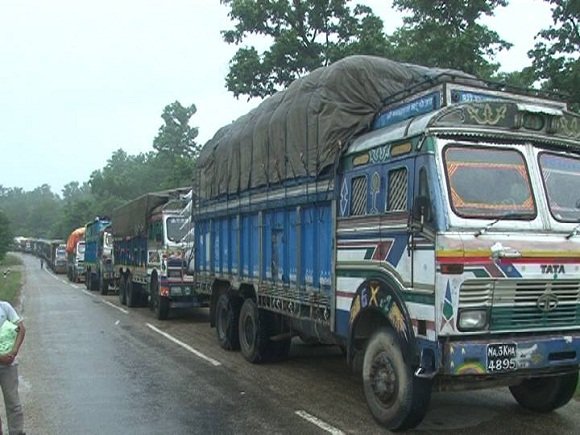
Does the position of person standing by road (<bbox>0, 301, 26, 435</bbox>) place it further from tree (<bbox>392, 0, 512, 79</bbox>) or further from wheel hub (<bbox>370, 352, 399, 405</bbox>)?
tree (<bbox>392, 0, 512, 79</bbox>)

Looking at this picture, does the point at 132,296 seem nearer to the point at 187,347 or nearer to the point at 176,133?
the point at 187,347

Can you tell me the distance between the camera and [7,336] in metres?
5.77

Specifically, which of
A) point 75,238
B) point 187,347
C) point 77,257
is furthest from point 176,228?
point 75,238

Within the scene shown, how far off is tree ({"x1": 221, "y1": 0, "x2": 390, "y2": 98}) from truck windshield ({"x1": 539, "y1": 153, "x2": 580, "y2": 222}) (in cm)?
1868

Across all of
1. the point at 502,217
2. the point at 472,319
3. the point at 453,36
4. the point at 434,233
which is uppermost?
the point at 453,36

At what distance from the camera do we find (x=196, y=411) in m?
7.29

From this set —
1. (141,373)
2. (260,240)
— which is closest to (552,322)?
(260,240)

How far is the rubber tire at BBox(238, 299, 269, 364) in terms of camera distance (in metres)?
9.86

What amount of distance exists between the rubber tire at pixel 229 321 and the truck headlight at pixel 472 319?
19.3ft

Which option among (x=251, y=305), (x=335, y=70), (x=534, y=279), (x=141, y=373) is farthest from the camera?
Answer: (x=251, y=305)

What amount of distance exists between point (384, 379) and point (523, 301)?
1.47 metres

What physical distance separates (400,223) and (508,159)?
3.71ft

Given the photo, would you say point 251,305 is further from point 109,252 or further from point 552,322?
point 109,252

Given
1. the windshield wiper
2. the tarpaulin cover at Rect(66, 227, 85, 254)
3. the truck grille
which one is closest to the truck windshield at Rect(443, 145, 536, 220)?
the windshield wiper
